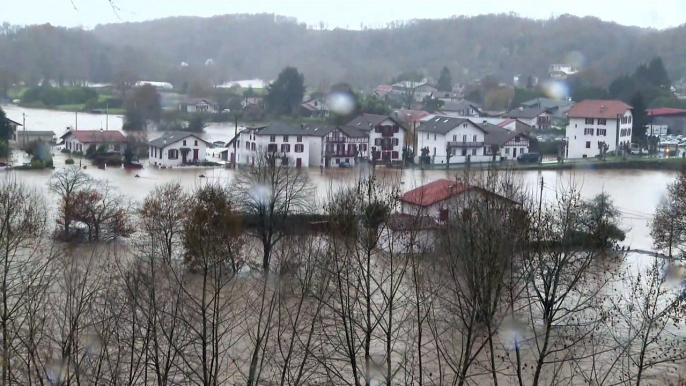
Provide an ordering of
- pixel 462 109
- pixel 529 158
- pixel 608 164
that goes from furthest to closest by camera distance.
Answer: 1. pixel 462 109
2. pixel 529 158
3. pixel 608 164

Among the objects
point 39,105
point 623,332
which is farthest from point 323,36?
point 623,332

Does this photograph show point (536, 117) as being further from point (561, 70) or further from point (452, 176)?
point (561, 70)

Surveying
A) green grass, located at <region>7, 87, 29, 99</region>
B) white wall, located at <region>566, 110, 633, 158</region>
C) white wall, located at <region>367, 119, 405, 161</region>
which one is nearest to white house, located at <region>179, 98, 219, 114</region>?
green grass, located at <region>7, 87, 29, 99</region>

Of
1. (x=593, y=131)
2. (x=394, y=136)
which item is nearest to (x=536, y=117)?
(x=593, y=131)

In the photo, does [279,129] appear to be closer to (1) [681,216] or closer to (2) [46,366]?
(1) [681,216]

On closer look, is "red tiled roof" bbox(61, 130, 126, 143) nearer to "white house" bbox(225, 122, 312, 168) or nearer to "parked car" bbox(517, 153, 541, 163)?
"white house" bbox(225, 122, 312, 168)

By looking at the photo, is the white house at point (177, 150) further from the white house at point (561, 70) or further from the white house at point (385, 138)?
the white house at point (561, 70)
